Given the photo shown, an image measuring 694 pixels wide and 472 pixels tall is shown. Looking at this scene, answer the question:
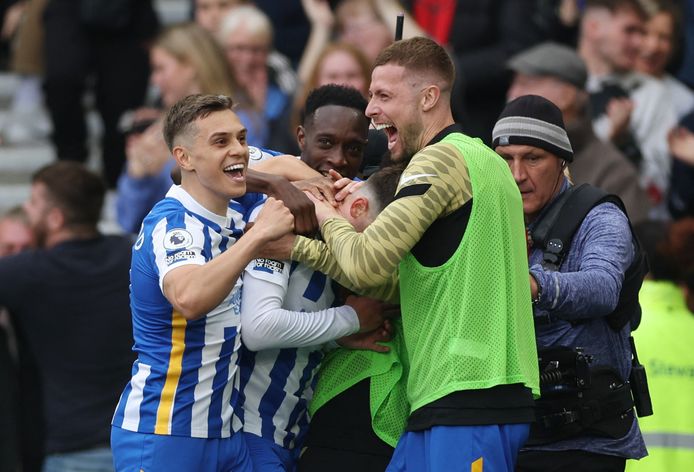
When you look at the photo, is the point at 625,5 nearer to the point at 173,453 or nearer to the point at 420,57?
the point at 420,57

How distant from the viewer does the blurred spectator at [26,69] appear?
10.6 metres

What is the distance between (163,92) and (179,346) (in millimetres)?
4324

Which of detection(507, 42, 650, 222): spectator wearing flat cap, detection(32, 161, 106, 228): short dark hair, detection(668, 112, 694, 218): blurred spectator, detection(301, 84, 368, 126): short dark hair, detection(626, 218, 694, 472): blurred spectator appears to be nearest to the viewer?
detection(301, 84, 368, 126): short dark hair

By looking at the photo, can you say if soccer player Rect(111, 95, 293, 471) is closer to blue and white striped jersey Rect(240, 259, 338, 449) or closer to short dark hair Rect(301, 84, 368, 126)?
blue and white striped jersey Rect(240, 259, 338, 449)

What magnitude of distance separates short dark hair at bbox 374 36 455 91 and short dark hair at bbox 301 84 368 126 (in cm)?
57

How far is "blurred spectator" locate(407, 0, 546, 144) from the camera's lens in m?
9.73

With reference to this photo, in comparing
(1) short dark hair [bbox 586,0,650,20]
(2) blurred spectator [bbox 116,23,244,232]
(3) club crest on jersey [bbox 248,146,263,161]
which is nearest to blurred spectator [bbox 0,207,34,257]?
(2) blurred spectator [bbox 116,23,244,232]

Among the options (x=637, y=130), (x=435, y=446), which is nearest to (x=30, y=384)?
(x=435, y=446)

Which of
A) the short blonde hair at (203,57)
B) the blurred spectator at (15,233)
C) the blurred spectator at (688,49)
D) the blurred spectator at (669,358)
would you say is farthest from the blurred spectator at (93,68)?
the blurred spectator at (669,358)

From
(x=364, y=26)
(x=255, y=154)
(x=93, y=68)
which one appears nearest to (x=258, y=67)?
(x=364, y=26)

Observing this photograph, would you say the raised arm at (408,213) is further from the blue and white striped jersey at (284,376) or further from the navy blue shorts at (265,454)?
the navy blue shorts at (265,454)

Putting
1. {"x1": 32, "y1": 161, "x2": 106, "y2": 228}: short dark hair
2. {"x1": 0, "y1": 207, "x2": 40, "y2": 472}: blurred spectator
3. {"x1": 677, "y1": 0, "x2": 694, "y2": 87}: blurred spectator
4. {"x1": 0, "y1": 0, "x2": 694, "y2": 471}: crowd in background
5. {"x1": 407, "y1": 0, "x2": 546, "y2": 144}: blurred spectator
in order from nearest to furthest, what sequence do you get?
{"x1": 32, "y1": 161, "x2": 106, "y2": 228}: short dark hair
{"x1": 0, "y1": 207, "x2": 40, "y2": 472}: blurred spectator
{"x1": 0, "y1": 0, "x2": 694, "y2": 471}: crowd in background
{"x1": 407, "y1": 0, "x2": 546, "y2": 144}: blurred spectator
{"x1": 677, "y1": 0, "x2": 694, "y2": 87}: blurred spectator

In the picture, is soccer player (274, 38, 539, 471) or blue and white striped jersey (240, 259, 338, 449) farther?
blue and white striped jersey (240, 259, 338, 449)

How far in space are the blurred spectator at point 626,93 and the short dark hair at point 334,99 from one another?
3.34m
